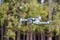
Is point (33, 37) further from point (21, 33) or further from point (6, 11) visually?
point (6, 11)

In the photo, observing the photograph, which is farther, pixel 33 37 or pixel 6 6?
pixel 33 37

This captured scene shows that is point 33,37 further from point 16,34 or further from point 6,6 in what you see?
point 6,6

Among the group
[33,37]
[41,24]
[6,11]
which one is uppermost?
[6,11]

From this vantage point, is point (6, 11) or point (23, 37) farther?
point (23, 37)

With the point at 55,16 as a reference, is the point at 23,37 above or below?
below

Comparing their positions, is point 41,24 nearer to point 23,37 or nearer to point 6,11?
point 23,37

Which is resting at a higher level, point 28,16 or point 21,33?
point 28,16

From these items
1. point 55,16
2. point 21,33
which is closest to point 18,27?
point 21,33

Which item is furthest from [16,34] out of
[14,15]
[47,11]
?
[47,11]
